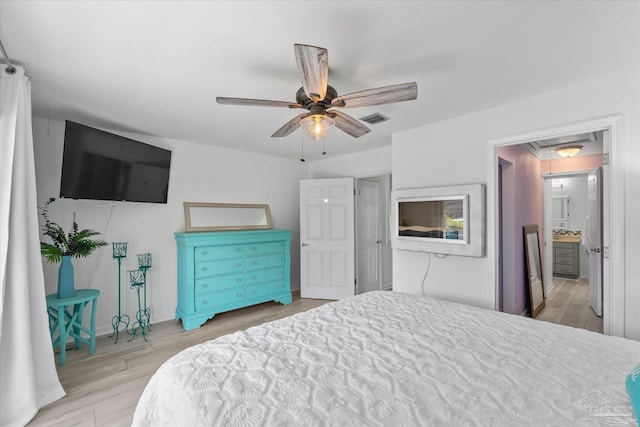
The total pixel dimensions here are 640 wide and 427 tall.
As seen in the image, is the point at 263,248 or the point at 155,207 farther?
the point at 263,248

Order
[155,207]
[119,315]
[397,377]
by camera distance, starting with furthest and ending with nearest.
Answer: [155,207] → [119,315] → [397,377]

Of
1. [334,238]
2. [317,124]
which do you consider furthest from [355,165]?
[317,124]

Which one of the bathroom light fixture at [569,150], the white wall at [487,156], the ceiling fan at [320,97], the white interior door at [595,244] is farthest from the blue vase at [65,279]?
the bathroom light fixture at [569,150]

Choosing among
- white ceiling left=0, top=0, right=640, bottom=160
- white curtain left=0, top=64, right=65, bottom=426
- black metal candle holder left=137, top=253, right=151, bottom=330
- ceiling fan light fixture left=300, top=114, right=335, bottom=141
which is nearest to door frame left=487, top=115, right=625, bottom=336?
white ceiling left=0, top=0, right=640, bottom=160

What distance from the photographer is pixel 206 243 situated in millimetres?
3404

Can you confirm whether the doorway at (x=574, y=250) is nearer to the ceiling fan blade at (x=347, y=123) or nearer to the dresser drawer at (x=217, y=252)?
the ceiling fan blade at (x=347, y=123)

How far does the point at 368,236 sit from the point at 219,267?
2.46m

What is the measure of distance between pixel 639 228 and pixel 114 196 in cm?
448

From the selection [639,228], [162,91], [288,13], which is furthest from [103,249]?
[639,228]

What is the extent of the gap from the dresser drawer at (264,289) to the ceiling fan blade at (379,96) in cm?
288

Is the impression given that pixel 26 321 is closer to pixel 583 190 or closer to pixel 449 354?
pixel 449 354

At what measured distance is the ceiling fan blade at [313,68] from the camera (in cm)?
128

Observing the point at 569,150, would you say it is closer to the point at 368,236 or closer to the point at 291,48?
the point at 368,236

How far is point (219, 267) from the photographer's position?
138 inches
